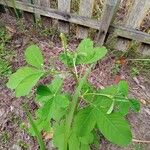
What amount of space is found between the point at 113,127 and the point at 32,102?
1.17 m

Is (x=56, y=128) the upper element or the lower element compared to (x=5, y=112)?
upper

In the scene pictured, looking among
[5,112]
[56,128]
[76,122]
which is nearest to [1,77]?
[5,112]

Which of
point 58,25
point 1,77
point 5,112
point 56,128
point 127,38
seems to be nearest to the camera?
point 56,128

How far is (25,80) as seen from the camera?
45.0 inches

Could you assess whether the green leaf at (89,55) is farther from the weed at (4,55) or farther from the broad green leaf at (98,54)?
the weed at (4,55)

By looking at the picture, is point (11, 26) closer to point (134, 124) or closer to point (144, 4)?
point (144, 4)

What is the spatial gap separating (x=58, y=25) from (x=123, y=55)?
741 millimetres

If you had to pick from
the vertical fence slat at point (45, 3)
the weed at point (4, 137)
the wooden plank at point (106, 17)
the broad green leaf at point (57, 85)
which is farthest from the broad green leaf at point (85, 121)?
the vertical fence slat at point (45, 3)

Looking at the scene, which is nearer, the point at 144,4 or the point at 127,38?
the point at 144,4

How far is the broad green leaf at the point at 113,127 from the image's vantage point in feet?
3.91

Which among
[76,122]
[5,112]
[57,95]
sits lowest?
[5,112]

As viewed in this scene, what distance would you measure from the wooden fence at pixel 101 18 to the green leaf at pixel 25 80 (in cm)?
133

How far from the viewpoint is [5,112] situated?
2.20m

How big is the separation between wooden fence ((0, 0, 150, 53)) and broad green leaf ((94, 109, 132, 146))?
1317 millimetres
